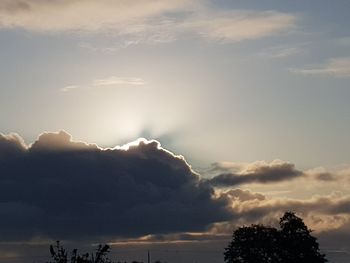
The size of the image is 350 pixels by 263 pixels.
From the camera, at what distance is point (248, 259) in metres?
134

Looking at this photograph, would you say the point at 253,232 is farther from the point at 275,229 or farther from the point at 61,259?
the point at 61,259

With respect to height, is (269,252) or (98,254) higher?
(269,252)

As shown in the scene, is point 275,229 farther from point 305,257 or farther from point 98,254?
point 98,254

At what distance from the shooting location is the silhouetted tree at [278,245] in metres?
132

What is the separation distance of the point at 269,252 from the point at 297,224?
7.78 metres

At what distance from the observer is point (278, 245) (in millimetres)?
135625

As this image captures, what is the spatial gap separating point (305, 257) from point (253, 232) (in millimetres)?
12446

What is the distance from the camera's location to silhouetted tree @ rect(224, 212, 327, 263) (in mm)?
132125

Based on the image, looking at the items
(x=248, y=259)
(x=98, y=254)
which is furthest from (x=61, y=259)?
(x=248, y=259)

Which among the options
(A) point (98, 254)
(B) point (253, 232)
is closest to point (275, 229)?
(B) point (253, 232)

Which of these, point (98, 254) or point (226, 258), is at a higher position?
point (226, 258)

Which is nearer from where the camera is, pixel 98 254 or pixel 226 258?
pixel 98 254

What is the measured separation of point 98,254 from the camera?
A: 4859cm

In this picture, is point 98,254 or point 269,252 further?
point 269,252
